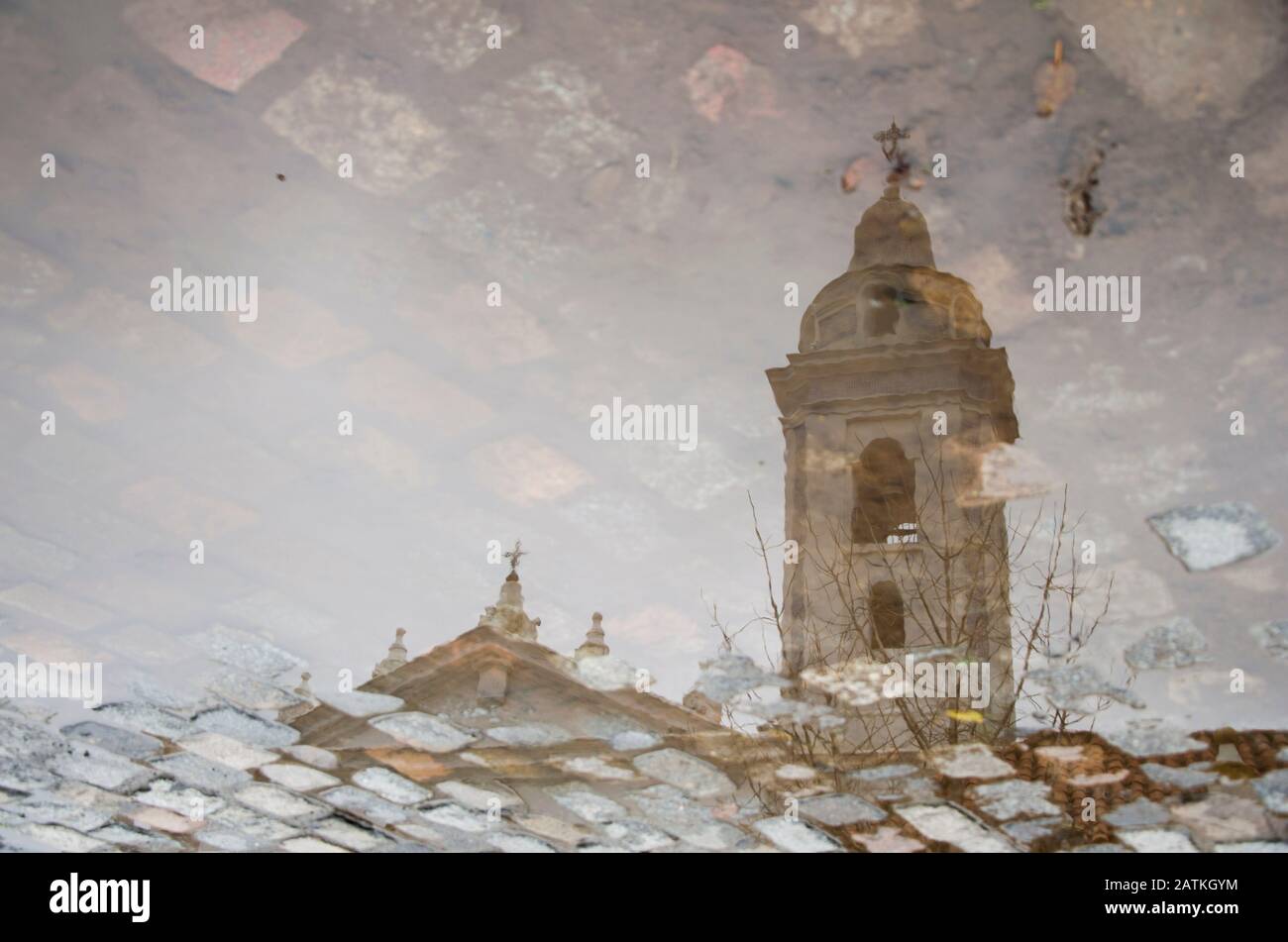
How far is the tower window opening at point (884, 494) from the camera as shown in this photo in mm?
21375

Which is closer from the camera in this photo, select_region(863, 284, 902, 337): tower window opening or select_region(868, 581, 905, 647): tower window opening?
select_region(868, 581, 905, 647): tower window opening

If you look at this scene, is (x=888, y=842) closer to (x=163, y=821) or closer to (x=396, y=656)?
(x=163, y=821)

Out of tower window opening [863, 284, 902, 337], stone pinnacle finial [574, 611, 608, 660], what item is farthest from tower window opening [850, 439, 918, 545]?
stone pinnacle finial [574, 611, 608, 660]

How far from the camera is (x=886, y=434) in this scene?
2228 centimetres

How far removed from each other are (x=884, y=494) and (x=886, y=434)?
1197 millimetres

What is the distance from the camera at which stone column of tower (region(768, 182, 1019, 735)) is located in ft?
68.4

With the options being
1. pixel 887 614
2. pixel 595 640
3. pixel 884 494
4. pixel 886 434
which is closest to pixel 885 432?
pixel 886 434

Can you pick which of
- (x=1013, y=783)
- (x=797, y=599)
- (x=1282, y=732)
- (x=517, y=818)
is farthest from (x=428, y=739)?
(x=797, y=599)

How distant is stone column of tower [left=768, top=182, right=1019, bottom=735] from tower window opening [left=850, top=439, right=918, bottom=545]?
25 mm

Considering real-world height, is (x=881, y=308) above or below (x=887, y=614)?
above

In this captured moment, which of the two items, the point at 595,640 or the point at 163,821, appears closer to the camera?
the point at 163,821

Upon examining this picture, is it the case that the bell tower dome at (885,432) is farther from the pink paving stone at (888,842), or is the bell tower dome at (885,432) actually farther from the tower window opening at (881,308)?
the pink paving stone at (888,842)

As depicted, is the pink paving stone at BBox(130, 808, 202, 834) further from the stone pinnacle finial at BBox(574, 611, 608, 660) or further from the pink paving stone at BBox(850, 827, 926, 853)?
the stone pinnacle finial at BBox(574, 611, 608, 660)

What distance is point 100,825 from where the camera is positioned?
13281mm
